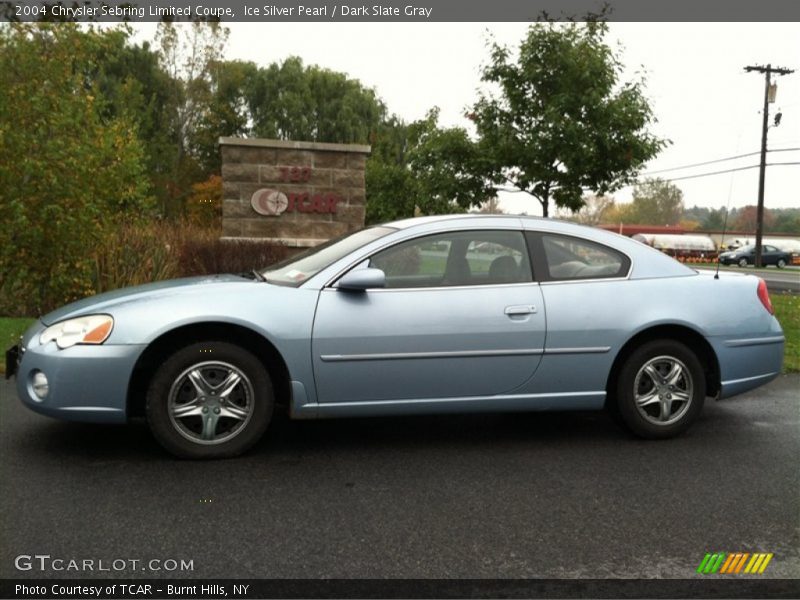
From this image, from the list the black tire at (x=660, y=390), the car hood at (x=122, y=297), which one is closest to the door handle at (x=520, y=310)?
the black tire at (x=660, y=390)

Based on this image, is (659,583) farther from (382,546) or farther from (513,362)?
(513,362)

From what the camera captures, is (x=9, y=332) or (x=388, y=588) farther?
(x=9, y=332)

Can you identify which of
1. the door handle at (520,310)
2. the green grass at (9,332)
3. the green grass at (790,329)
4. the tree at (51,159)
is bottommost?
the green grass at (790,329)

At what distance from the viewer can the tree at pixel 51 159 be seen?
919cm

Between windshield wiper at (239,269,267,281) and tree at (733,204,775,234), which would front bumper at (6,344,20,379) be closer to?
windshield wiper at (239,269,267,281)

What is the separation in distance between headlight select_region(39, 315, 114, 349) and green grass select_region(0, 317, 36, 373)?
293cm

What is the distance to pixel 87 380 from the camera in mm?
4410

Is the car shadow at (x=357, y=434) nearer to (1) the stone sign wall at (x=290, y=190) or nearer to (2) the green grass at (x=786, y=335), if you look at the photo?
(2) the green grass at (x=786, y=335)

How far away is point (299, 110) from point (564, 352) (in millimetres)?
45208

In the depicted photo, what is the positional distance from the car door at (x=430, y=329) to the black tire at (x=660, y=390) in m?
0.67

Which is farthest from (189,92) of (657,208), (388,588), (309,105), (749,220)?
(657,208)

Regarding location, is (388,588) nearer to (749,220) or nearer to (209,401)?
(209,401)

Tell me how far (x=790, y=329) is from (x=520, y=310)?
788 cm

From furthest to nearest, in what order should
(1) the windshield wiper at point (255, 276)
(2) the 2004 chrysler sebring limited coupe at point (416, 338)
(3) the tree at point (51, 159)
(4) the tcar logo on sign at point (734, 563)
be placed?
(3) the tree at point (51, 159) < (1) the windshield wiper at point (255, 276) < (2) the 2004 chrysler sebring limited coupe at point (416, 338) < (4) the tcar logo on sign at point (734, 563)
